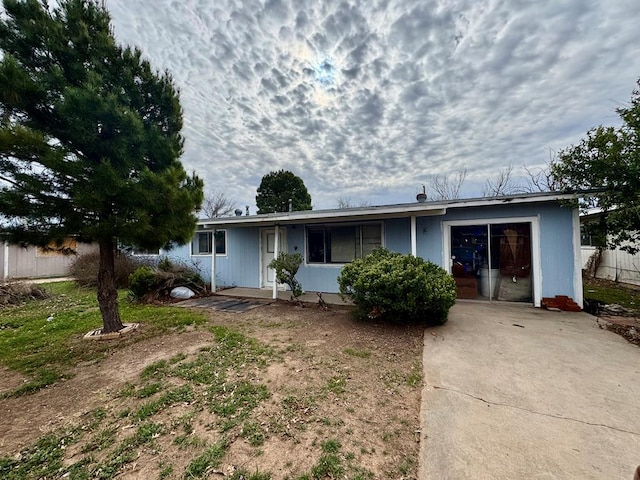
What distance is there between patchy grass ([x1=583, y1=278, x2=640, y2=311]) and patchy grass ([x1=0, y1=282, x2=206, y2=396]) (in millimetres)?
10489

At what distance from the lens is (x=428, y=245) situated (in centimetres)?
743

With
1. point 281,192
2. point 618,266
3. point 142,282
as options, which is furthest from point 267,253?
point 618,266

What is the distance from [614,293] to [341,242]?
28.3 ft

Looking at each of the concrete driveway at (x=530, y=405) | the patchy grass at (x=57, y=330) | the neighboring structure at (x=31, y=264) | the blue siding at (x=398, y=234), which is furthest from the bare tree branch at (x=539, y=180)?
the neighboring structure at (x=31, y=264)

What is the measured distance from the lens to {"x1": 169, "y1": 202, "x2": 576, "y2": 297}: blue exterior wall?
6295 mm

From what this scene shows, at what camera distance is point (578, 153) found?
549cm

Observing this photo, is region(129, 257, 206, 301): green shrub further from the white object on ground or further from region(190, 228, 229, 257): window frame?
region(190, 228, 229, 257): window frame

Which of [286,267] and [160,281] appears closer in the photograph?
[286,267]

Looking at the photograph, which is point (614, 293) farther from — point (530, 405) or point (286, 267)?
point (286, 267)

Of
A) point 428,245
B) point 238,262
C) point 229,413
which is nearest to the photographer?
point 229,413

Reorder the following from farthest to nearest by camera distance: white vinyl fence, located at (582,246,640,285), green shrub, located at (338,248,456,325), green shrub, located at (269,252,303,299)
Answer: white vinyl fence, located at (582,246,640,285) → green shrub, located at (269,252,303,299) → green shrub, located at (338,248,456,325)

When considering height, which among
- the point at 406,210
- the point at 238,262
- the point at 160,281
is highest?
the point at 406,210

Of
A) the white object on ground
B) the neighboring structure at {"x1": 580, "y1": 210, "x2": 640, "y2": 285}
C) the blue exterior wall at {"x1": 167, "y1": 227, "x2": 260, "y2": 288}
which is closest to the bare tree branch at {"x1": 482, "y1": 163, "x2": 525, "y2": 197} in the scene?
the neighboring structure at {"x1": 580, "y1": 210, "x2": 640, "y2": 285}

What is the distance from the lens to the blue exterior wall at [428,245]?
6.30m
